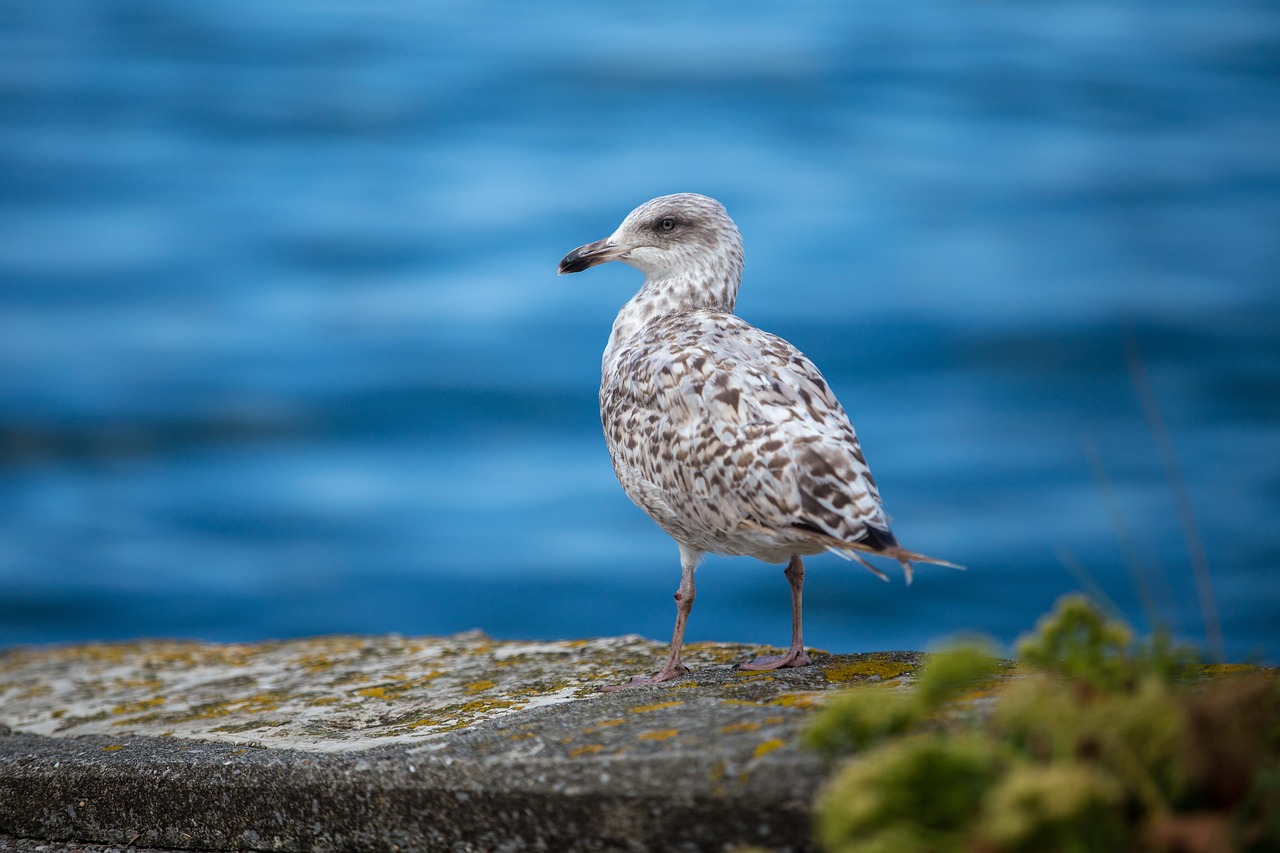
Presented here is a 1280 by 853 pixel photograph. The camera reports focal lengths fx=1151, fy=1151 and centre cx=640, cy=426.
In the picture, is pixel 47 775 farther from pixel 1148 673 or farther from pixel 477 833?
pixel 1148 673

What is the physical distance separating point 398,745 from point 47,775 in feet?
4.81

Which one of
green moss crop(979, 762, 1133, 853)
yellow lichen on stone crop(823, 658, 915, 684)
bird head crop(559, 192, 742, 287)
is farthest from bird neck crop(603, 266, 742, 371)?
green moss crop(979, 762, 1133, 853)

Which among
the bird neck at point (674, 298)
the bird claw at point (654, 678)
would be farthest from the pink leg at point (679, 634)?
the bird neck at point (674, 298)

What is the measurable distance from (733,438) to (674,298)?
5.38 feet

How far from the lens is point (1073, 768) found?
2.10 m

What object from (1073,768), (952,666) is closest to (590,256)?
(952,666)

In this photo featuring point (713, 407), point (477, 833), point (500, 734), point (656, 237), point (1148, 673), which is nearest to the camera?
point (1148, 673)

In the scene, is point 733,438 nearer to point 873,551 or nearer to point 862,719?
point 873,551

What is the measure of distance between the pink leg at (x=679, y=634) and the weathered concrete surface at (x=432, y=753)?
0.43ft

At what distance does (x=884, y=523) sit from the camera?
4.06 m

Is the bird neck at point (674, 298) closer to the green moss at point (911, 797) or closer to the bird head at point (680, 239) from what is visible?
the bird head at point (680, 239)

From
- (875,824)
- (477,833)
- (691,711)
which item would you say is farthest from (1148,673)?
(477,833)

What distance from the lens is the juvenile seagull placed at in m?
4.15

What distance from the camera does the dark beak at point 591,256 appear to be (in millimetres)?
6074
